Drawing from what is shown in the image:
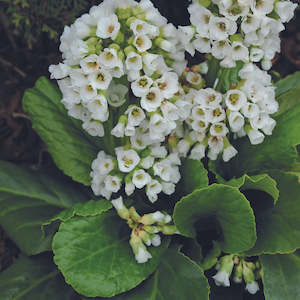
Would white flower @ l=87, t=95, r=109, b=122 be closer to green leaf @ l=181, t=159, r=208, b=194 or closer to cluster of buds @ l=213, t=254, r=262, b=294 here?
green leaf @ l=181, t=159, r=208, b=194

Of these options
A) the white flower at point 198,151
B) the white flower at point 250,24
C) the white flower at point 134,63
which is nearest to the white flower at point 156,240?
the white flower at point 198,151

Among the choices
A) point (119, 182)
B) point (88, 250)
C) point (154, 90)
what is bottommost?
point (88, 250)

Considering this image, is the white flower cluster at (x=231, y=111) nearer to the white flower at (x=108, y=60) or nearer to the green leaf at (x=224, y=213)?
the green leaf at (x=224, y=213)

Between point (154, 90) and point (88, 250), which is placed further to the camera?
point (88, 250)

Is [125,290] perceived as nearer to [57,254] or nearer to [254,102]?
[57,254]

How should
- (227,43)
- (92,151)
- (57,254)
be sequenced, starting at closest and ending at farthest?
(227,43), (57,254), (92,151)

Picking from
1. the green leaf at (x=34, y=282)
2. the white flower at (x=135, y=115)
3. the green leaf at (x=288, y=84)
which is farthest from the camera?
the green leaf at (x=288, y=84)

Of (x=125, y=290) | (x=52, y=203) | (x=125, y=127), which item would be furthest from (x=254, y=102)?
(x=52, y=203)
